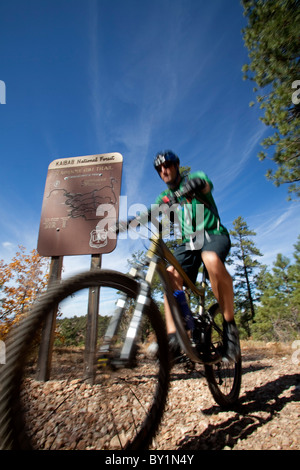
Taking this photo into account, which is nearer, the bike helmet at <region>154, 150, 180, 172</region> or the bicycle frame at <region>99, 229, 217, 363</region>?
the bicycle frame at <region>99, 229, 217, 363</region>

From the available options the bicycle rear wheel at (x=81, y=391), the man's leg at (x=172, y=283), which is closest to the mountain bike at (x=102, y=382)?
the bicycle rear wheel at (x=81, y=391)

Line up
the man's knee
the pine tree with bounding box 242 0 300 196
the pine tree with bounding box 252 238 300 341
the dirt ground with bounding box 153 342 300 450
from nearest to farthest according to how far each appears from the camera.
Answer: the dirt ground with bounding box 153 342 300 450 < the man's knee < the pine tree with bounding box 242 0 300 196 < the pine tree with bounding box 252 238 300 341

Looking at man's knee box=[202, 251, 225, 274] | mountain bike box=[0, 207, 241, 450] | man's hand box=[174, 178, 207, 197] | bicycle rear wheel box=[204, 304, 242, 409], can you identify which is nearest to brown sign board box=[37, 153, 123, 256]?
man's knee box=[202, 251, 225, 274]

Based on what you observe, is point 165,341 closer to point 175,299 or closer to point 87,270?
point 175,299

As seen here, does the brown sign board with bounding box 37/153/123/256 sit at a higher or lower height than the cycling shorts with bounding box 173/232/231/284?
higher

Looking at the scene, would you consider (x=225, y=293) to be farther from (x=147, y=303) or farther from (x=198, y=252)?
(x=147, y=303)

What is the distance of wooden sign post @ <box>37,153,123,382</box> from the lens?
3857mm

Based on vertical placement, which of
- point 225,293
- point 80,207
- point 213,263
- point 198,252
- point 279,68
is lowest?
point 225,293

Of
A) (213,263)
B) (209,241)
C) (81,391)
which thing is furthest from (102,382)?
(209,241)

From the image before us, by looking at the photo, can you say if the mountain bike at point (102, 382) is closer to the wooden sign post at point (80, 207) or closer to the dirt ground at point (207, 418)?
the dirt ground at point (207, 418)

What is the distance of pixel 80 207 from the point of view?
4.07 m

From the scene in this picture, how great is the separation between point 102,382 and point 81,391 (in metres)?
0.13

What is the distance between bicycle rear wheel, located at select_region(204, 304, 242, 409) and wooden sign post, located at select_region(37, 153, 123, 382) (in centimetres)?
206

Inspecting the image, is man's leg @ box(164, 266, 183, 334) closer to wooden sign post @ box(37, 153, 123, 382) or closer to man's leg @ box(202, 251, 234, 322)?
man's leg @ box(202, 251, 234, 322)
